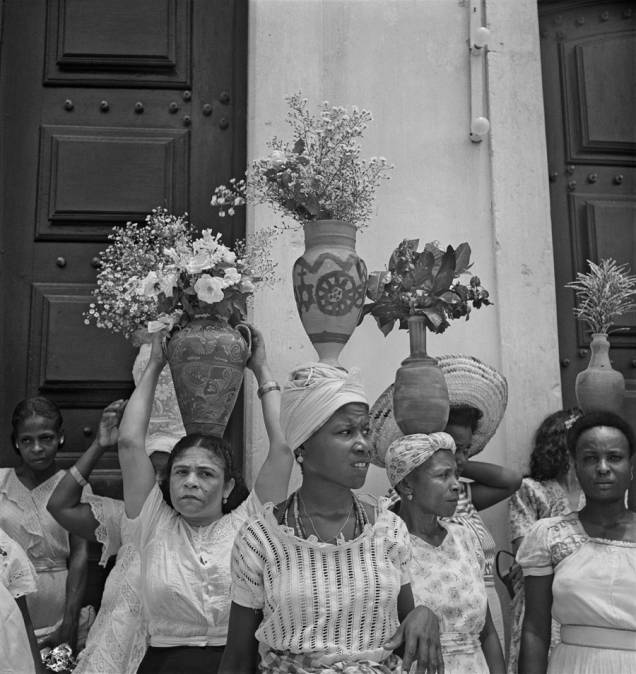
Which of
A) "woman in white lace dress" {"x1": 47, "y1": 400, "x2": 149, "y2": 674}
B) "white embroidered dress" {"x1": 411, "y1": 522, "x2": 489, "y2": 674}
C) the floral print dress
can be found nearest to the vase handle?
"woman in white lace dress" {"x1": 47, "y1": 400, "x2": 149, "y2": 674}

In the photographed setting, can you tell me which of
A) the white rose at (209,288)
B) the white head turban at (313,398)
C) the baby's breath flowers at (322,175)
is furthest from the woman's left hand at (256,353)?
the white head turban at (313,398)

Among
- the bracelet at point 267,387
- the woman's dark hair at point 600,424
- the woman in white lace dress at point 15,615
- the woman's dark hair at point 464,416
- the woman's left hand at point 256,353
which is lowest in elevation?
the woman in white lace dress at point 15,615

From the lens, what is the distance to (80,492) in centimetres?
444

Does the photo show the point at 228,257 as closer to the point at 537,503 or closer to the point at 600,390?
the point at 600,390

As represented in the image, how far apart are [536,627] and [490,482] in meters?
1.17

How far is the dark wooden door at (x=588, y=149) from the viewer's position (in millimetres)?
5625

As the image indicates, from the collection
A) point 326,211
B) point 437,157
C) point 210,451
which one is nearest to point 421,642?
point 210,451

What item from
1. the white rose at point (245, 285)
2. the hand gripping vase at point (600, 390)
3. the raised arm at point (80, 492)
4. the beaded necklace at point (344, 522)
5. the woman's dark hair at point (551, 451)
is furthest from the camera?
the woman's dark hair at point (551, 451)

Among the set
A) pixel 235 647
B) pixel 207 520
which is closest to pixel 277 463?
pixel 207 520

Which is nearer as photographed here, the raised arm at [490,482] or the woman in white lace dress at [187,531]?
the woman in white lace dress at [187,531]

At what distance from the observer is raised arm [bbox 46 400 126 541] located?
4398 mm

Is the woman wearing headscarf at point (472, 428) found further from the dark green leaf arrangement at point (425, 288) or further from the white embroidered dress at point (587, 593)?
the white embroidered dress at point (587, 593)

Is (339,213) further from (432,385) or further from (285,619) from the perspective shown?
(285,619)

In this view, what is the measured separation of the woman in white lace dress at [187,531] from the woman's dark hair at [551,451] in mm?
1594
